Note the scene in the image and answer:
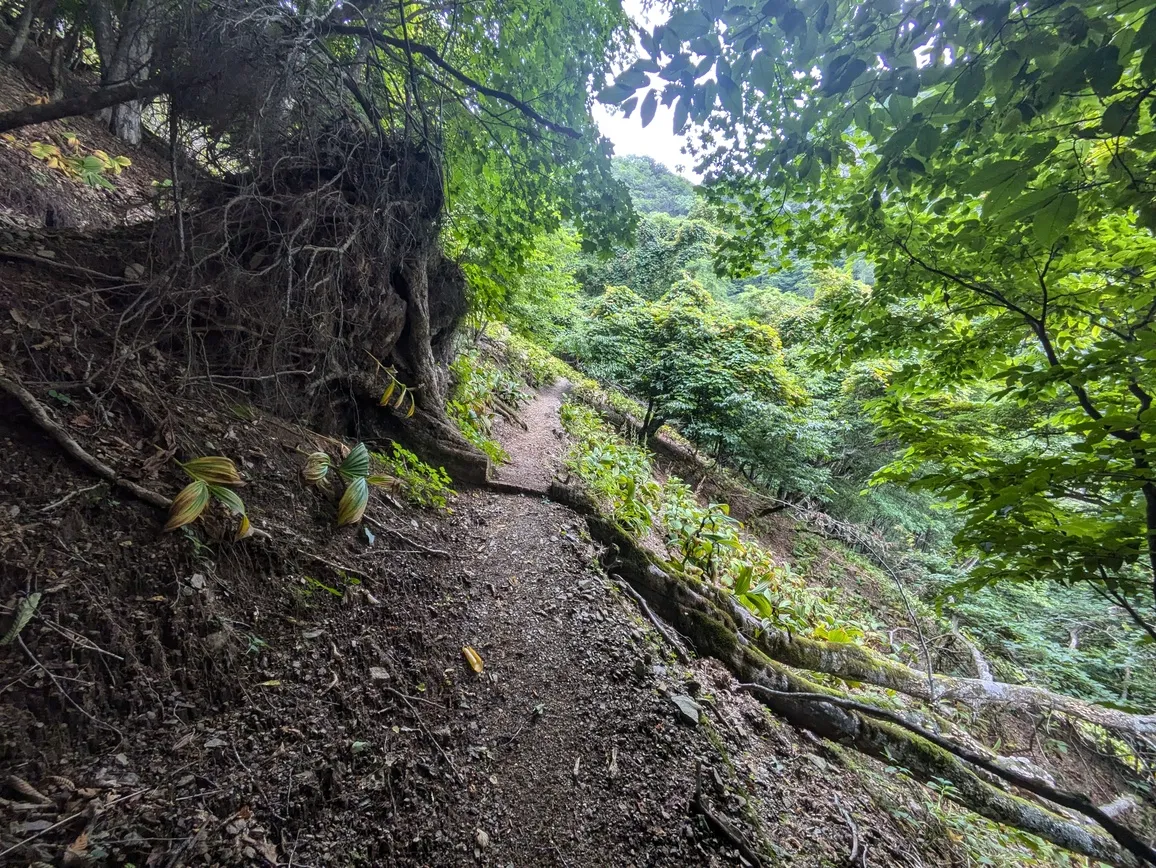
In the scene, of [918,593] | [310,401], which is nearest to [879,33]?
[310,401]

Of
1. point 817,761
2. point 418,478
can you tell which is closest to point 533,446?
point 418,478

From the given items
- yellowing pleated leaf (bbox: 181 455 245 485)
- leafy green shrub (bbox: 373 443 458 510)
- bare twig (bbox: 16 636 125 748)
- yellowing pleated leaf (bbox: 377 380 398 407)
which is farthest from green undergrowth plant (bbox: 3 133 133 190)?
bare twig (bbox: 16 636 125 748)

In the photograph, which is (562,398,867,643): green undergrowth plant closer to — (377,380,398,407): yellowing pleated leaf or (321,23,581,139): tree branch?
(377,380,398,407): yellowing pleated leaf

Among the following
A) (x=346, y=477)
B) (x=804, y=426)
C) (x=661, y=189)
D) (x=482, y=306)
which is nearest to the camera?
(x=346, y=477)

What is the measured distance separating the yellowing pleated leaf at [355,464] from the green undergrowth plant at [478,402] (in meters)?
2.23

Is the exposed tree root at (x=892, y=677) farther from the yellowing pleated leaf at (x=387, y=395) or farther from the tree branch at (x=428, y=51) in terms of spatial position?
the tree branch at (x=428, y=51)

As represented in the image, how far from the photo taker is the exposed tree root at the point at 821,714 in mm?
3580

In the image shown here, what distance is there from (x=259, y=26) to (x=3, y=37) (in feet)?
20.0

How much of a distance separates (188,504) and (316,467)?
1066 millimetres

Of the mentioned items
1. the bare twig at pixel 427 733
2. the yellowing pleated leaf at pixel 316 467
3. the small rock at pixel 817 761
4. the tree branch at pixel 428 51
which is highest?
the tree branch at pixel 428 51

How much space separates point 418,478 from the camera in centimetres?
473

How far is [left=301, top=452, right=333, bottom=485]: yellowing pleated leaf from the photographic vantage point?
133 inches

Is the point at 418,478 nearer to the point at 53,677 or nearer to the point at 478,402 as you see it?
the point at 53,677

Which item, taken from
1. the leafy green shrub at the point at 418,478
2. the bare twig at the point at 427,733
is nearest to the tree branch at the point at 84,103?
the leafy green shrub at the point at 418,478
